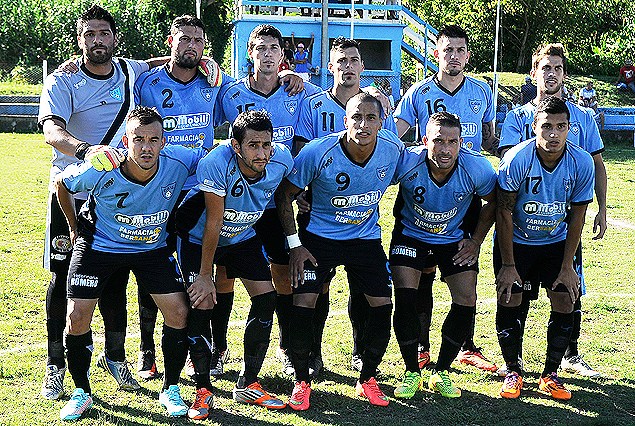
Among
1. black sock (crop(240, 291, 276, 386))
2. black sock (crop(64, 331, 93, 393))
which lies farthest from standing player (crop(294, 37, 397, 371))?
black sock (crop(64, 331, 93, 393))

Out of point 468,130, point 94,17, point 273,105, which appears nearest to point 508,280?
point 468,130

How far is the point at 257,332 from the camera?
195 inches

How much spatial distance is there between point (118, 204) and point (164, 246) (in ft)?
1.50

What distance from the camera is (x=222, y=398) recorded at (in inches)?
198

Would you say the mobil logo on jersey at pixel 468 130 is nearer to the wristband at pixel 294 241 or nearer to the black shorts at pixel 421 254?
the black shorts at pixel 421 254

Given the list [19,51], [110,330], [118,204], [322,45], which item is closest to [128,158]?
[118,204]

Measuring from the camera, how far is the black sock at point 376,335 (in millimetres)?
5004

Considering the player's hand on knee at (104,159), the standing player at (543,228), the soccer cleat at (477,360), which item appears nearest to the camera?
the player's hand on knee at (104,159)

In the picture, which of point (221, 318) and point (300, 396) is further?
point (221, 318)

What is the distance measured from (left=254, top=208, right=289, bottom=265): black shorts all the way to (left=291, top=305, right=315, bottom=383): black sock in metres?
0.48

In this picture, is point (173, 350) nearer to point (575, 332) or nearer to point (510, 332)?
point (510, 332)

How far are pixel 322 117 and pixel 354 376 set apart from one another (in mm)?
1943

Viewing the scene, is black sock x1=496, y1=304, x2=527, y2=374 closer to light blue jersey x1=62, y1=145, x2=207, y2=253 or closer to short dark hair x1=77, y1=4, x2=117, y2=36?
light blue jersey x1=62, y1=145, x2=207, y2=253

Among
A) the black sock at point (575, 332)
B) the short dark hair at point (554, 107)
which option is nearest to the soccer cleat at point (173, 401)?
the black sock at point (575, 332)
